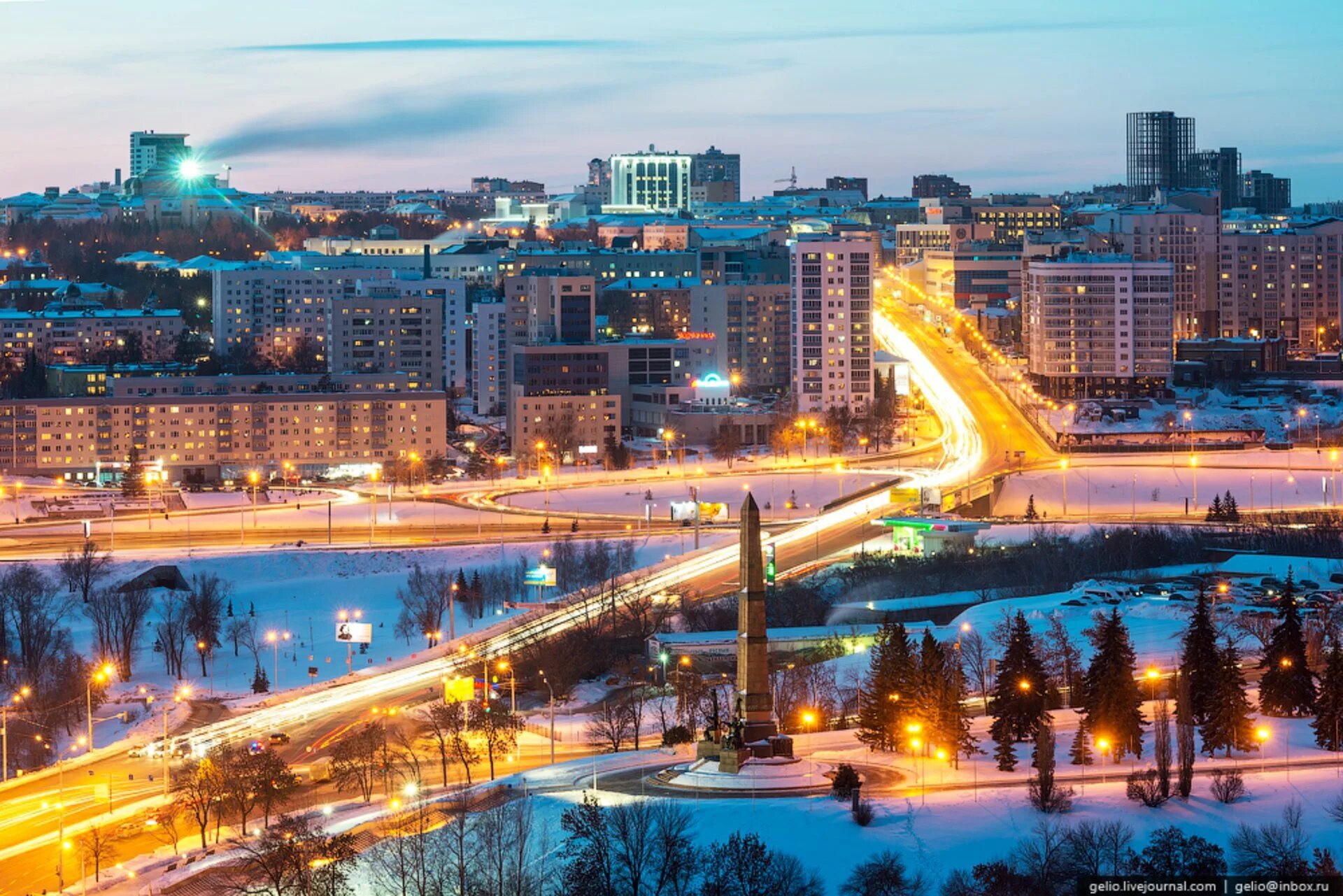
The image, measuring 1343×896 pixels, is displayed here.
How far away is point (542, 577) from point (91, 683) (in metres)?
8.73

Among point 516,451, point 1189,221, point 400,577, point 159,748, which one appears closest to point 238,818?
point 159,748

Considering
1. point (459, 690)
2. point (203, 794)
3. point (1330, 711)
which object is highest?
point (1330, 711)

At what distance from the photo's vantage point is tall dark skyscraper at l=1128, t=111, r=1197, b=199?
395 ft

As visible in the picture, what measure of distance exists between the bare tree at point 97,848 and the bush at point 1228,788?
1090 centimetres

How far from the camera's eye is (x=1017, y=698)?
25531 millimetres

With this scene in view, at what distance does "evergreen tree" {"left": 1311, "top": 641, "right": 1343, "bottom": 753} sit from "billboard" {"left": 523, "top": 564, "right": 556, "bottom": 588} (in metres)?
16.5

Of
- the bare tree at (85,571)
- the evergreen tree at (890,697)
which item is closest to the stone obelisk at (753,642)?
the evergreen tree at (890,697)

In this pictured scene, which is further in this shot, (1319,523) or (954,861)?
(1319,523)

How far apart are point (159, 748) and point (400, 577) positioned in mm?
12641

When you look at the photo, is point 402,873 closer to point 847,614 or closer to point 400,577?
point 847,614

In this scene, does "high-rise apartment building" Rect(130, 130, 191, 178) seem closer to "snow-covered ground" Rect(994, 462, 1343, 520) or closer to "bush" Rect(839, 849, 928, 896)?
"snow-covered ground" Rect(994, 462, 1343, 520)

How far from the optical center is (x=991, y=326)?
76438 millimetres

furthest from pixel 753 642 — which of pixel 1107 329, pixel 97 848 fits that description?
pixel 1107 329

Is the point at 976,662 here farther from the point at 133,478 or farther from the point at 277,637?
the point at 133,478
